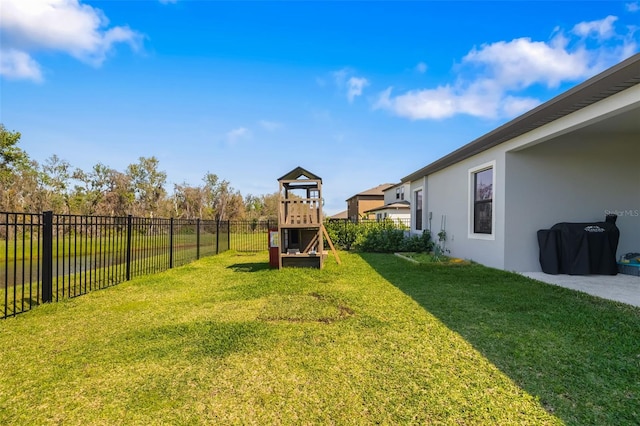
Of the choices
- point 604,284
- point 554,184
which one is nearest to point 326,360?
point 604,284

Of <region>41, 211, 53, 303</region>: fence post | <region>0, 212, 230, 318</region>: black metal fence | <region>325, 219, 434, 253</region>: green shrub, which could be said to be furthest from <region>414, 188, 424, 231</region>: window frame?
<region>41, 211, 53, 303</region>: fence post

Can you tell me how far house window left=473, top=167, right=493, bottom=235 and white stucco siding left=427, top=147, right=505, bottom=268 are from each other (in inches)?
7.5

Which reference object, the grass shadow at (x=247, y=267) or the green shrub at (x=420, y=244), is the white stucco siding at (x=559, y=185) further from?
the grass shadow at (x=247, y=267)

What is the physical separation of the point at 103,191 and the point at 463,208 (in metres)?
25.9

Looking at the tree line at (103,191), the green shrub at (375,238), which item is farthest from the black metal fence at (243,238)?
Result: the tree line at (103,191)

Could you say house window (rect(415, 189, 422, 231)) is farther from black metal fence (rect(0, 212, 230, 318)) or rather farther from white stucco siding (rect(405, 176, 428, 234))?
black metal fence (rect(0, 212, 230, 318))

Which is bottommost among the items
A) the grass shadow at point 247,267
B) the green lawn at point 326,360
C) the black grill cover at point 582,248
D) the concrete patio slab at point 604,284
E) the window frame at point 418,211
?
the grass shadow at point 247,267

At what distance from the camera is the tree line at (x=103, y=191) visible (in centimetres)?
1825

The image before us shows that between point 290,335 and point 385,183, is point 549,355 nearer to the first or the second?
point 290,335

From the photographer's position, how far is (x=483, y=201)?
8.34 meters

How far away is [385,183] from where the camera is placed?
1708 inches

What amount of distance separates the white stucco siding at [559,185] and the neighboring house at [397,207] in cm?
1463

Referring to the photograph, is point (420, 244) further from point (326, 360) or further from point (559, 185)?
point (326, 360)

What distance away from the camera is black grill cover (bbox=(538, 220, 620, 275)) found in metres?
6.65
